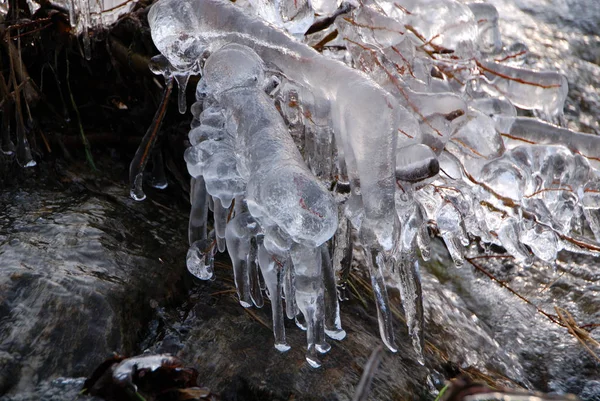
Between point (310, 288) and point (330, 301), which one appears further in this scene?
point (330, 301)

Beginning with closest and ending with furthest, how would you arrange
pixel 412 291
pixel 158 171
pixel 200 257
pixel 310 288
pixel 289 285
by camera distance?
pixel 310 288, pixel 289 285, pixel 412 291, pixel 200 257, pixel 158 171

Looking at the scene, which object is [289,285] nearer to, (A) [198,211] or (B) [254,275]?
(B) [254,275]

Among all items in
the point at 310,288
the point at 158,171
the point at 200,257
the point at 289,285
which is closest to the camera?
the point at 310,288

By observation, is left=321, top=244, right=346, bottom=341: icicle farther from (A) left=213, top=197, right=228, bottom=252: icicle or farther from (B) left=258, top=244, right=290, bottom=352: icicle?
(A) left=213, top=197, right=228, bottom=252: icicle

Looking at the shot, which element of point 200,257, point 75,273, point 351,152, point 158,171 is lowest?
point 158,171

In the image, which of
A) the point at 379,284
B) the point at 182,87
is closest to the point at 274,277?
the point at 379,284

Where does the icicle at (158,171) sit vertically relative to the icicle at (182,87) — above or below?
below

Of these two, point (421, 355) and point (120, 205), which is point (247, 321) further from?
Answer: point (120, 205)

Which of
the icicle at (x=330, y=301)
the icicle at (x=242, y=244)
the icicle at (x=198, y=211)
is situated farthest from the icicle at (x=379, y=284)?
the icicle at (x=198, y=211)

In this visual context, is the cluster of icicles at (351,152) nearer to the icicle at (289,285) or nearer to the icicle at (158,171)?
the icicle at (289,285)
